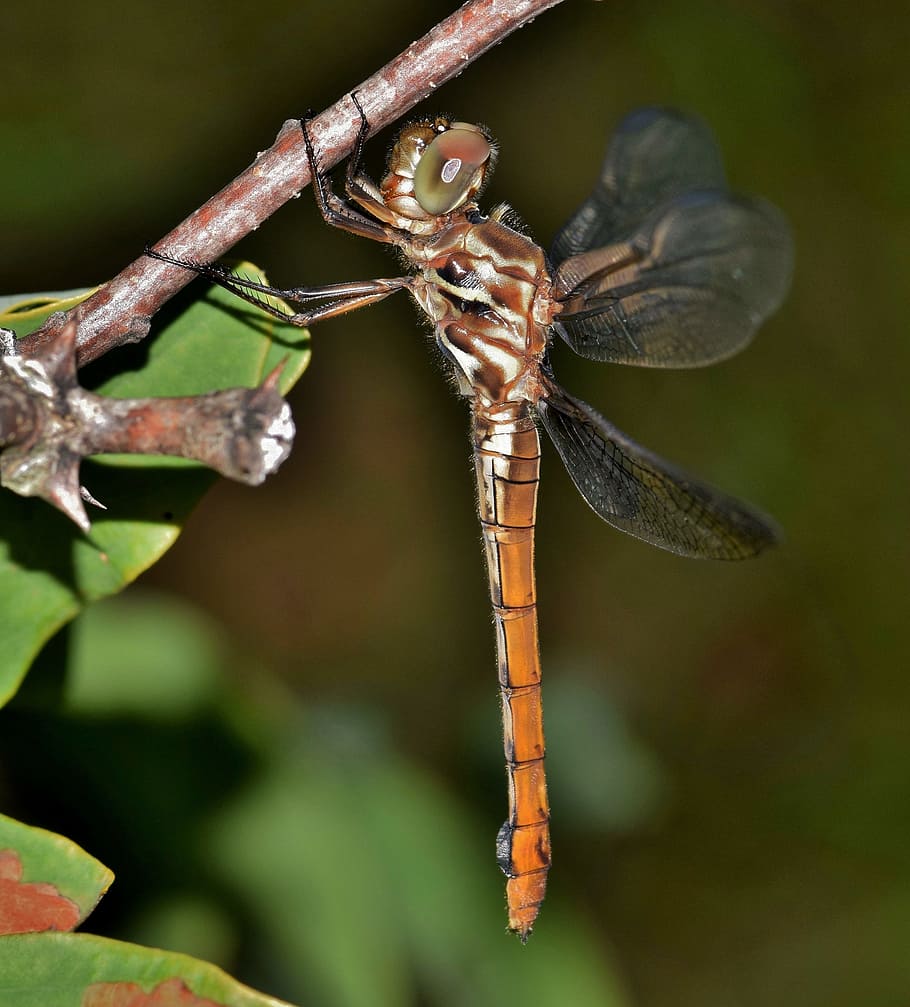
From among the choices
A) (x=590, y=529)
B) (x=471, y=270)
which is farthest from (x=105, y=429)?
(x=590, y=529)

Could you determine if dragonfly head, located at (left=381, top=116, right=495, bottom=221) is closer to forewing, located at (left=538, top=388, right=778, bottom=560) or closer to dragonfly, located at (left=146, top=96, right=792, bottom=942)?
dragonfly, located at (left=146, top=96, right=792, bottom=942)

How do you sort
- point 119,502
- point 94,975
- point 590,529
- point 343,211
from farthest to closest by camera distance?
point 590,529
point 343,211
point 119,502
point 94,975

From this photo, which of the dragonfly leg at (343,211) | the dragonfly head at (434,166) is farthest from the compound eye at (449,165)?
the dragonfly leg at (343,211)

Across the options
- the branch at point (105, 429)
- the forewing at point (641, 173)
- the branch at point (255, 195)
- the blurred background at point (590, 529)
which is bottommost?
the blurred background at point (590, 529)

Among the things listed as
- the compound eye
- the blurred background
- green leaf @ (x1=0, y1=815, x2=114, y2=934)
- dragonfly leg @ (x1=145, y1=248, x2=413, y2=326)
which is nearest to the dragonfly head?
the compound eye

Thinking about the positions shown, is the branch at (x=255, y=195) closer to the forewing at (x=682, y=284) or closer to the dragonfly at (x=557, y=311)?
the dragonfly at (x=557, y=311)

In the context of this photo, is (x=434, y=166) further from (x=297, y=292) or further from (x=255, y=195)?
(x=255, y=195)
